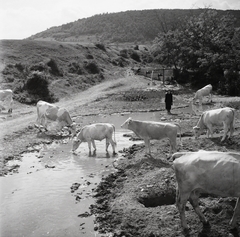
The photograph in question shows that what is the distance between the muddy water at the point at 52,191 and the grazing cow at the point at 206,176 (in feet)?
8.30

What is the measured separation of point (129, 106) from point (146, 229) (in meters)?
21.0

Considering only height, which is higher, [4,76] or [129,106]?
[4,76]

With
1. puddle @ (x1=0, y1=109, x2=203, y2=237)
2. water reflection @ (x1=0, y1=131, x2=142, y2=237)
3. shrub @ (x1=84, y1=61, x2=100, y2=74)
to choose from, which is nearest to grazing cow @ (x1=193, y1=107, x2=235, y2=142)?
puddle @ (x1=0, y1=109, x2=203, y2=237)

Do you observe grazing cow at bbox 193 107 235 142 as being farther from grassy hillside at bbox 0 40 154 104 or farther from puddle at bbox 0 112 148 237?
grassy hillside at bbox 0 40 154 104

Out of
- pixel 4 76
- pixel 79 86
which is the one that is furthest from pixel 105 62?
pixel 4 76

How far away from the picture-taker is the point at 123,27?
13738 cm

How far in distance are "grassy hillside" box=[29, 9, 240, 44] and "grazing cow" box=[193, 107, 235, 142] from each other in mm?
103295

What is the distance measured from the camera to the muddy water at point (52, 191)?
866 centimetres

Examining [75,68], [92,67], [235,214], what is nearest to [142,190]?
[235,214]

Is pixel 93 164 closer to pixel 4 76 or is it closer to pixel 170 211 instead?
pixel 170 211

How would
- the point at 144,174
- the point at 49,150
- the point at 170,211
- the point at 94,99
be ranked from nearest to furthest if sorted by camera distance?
the point at 170,211 → the point at 144,174 → the point at 49,150 → the point at 94,99

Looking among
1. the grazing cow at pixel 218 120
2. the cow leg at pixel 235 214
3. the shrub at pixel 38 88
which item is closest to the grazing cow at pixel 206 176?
the cow leg at pixel 235 214

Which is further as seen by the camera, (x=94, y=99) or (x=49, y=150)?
(x=94, y=99)

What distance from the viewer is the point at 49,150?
16484mm
